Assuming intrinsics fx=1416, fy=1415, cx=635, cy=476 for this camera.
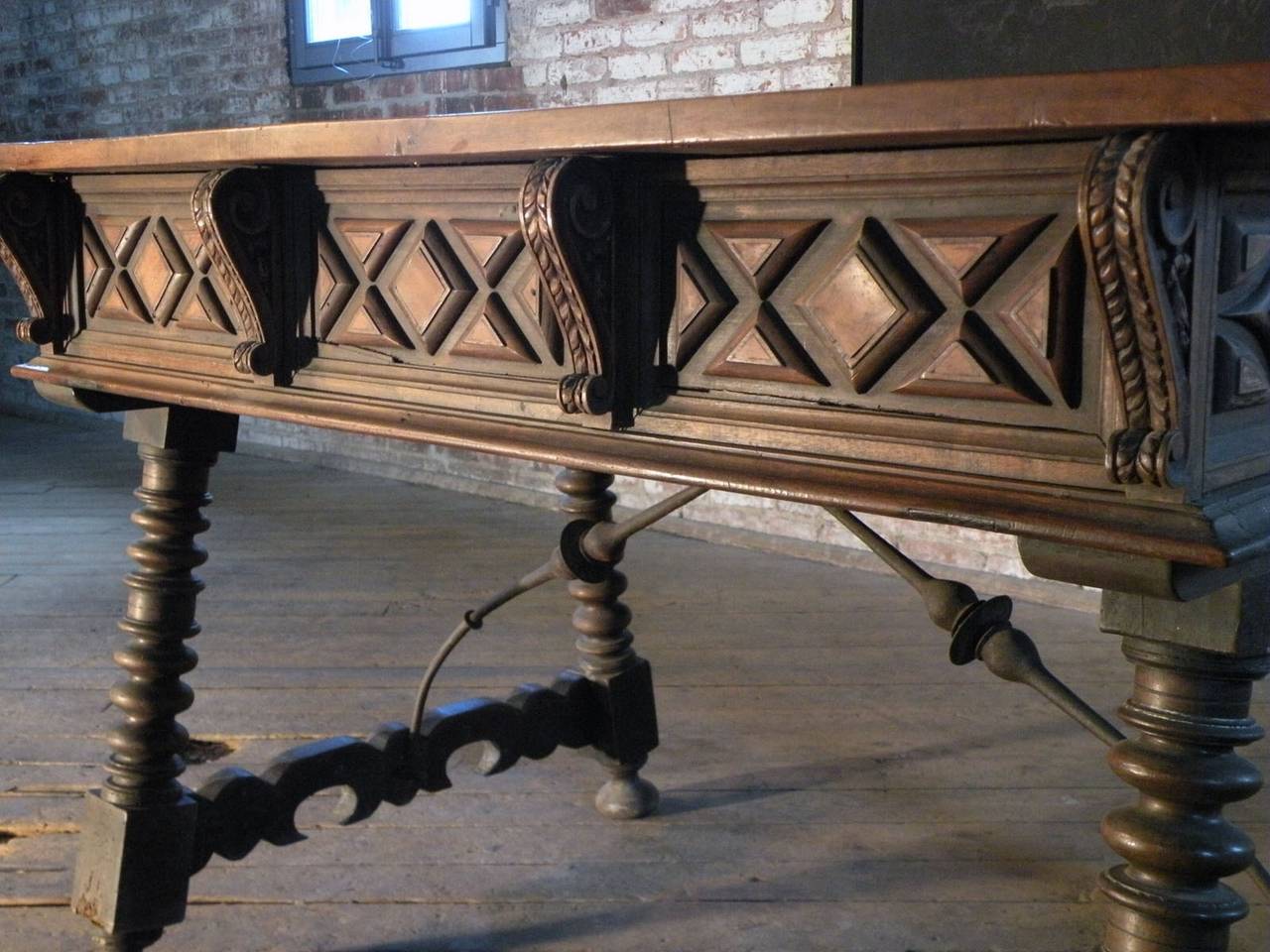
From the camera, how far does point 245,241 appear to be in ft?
4.74

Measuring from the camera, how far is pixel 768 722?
270 centimetres

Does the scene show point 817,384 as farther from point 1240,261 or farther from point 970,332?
point 1240,261

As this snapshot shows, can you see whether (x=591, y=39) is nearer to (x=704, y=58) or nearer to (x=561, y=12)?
(x=561, y=12)

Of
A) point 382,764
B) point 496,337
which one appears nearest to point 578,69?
point 382,764

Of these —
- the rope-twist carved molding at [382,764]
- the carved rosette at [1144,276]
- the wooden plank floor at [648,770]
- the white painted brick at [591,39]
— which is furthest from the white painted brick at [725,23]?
the carved rosette at [1144,276]

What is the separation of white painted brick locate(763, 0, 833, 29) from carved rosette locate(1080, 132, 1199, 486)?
3149mm

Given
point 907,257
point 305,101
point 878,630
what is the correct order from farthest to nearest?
1. point 305,101
2. point 878,630
3. point 907,257

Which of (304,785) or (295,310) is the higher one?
(295,310)

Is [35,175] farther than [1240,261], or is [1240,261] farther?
[35,175]

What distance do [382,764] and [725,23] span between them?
2.83 m

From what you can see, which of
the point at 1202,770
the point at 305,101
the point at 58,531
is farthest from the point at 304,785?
the point at 305,101

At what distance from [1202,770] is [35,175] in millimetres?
1443

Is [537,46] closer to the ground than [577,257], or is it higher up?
higher up

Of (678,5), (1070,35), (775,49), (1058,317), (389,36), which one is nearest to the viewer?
(1058,317)
